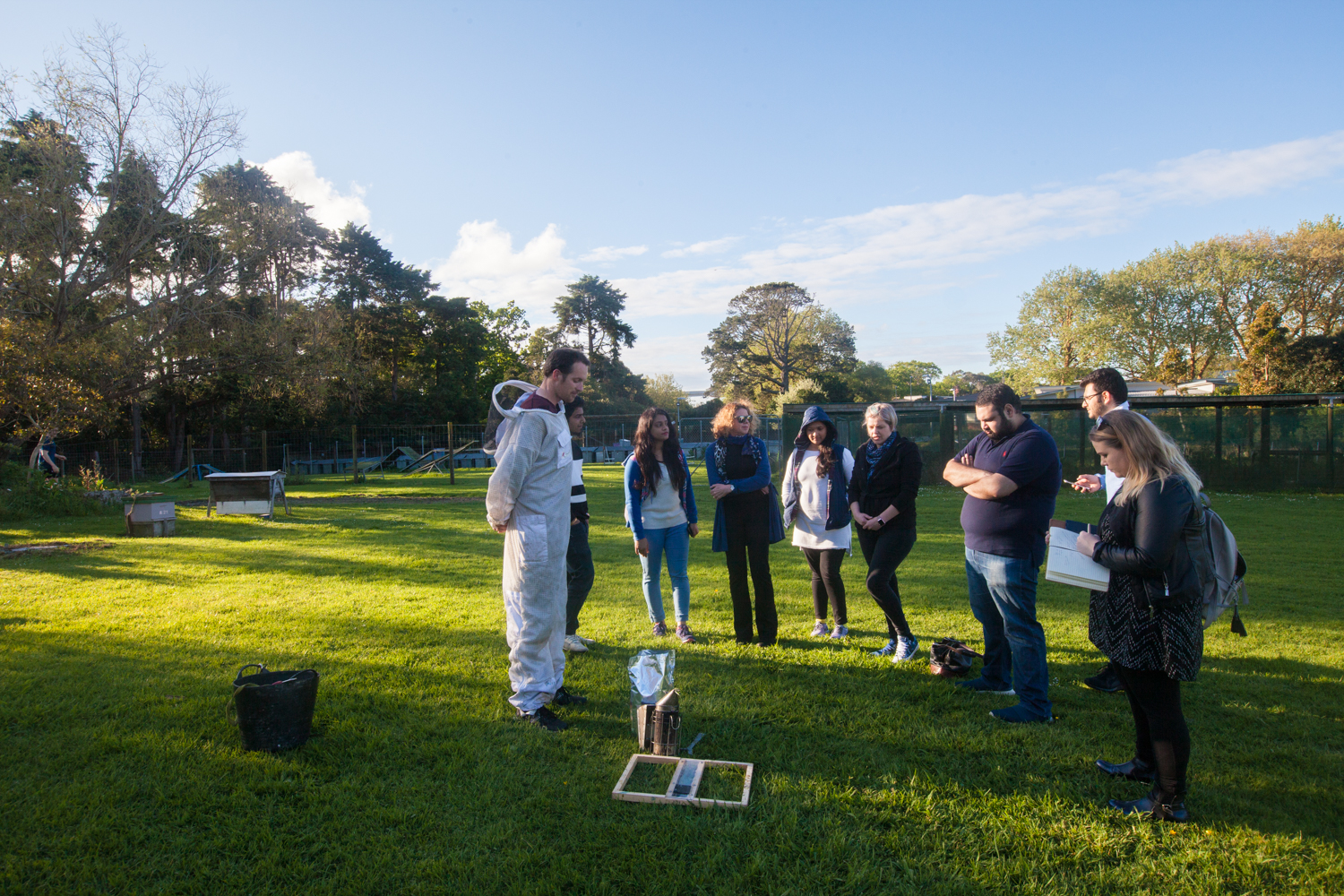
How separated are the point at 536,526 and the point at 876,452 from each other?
2412 mm

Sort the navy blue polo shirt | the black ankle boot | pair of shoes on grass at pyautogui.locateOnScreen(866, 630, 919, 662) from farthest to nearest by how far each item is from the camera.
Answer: pair of shoes on grass at pyautogui.locateOnScreen(866, 630, 919, 662), the navy blue polo shirt, the black ankle boot

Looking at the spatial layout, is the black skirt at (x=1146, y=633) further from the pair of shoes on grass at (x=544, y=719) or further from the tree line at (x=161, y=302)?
the tree line at (x=161, y=302)

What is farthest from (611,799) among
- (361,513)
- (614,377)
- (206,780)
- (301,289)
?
(614,377)

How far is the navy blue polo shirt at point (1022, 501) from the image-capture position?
3.70 meters

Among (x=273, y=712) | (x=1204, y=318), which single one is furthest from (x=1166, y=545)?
(x=1204, y=318)

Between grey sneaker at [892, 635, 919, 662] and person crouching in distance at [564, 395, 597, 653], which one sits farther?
person crouching in distance at [564, 395, 597, 653]

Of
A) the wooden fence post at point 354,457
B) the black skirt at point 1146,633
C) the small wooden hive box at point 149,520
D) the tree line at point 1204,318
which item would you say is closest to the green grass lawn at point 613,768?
the black skirt at point 1146,633

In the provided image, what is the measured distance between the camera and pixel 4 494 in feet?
44.1

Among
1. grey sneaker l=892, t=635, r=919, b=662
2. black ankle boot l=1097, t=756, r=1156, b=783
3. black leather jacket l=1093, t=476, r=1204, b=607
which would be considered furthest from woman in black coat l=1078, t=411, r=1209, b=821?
grey sneaker l=892, t=635, r=919, b=662

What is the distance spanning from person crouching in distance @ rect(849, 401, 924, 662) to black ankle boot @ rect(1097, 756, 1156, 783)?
1522 millimetres

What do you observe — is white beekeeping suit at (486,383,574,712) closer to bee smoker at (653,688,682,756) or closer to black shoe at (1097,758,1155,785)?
bee smoker at (653,688,682,756)

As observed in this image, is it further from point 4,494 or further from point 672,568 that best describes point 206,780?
point 4,494

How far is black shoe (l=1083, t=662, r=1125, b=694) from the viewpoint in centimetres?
423

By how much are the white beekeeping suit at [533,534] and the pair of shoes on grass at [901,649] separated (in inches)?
92.0
